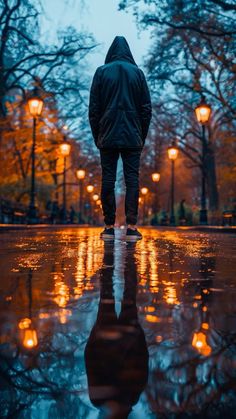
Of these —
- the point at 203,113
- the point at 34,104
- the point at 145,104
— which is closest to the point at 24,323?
the point at 145,104

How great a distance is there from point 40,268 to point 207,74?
26.0 m

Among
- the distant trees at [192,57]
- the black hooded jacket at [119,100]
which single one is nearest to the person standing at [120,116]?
the black hooded jacket at [119,100]

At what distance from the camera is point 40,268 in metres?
2.60

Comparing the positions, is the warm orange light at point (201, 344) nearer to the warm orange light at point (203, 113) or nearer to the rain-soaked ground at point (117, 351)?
the rain-soaked ground at point (117, 351)

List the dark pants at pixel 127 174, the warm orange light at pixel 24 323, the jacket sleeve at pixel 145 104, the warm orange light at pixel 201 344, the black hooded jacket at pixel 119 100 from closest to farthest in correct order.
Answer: the warm orange light at pixel 201 344 < the warm orange light at pixel 24 323 < the black hooded jacket at pixel 119 100 < the jacket sleeve at pixel 145 104 < the dark pants at pixel 127 174

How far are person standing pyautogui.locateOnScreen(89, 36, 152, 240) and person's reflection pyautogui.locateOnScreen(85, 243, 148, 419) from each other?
4.04m

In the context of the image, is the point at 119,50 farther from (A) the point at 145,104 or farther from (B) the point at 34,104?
(B) the point at 34,104

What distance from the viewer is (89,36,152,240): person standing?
5242mm

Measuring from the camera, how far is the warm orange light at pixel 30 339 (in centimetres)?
100

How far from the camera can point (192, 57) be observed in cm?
2491

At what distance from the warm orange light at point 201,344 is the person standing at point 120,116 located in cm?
427

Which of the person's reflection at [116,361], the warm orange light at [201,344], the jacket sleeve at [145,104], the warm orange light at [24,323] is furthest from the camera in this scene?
the jacket sleeve at [145,104]

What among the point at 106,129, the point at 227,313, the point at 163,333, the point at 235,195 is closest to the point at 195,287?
the point at 227,313

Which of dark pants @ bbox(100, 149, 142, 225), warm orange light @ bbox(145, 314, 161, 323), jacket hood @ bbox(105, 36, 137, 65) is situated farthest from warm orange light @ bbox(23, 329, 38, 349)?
jacket hood @ bbox(105, 36, 137, 65)
